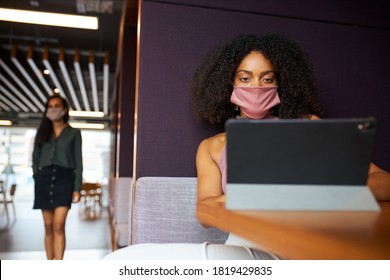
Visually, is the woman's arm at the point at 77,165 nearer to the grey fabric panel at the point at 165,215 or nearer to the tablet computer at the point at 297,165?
the grey fabric panel at the point at 165,215

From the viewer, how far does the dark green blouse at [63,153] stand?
311 centimetres

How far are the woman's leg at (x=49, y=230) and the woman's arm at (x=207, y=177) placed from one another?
216cm

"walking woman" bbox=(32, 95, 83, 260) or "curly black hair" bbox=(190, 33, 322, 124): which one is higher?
"curly black hair" bbox=(190, 33, 322, 124)

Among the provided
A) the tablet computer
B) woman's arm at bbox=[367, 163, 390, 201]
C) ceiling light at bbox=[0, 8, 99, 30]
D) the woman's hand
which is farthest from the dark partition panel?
ceiling light at bbox=[0, 8, 99, 30]

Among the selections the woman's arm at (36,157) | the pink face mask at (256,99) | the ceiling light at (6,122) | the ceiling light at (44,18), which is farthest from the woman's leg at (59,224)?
the ceiling light at (6,122)

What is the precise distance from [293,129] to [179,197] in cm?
117

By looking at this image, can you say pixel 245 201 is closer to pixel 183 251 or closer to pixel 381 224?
pixel 381 224

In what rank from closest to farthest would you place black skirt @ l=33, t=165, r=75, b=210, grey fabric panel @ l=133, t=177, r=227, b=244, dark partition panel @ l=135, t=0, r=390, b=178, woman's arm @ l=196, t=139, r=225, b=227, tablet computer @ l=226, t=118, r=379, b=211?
tablet computer @ l=226, t=118, r=379, b=211 → woman's arm @ l=196, t=139, r=225, b=227 → grey fabric panel @ l=133, t=177, r=227, b=244 → dark partition panel @ l=135, t=0, r=390, b=178 → black skirt @ l=33, t=165, r=75, b=210

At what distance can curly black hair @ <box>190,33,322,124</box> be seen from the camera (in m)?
1.66

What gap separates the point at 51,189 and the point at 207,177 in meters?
2.11

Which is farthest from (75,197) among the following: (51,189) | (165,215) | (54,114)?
(165,215)

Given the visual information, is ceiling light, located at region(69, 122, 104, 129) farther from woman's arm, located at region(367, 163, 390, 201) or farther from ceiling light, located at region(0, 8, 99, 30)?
woman's arm, located at region(367, 163, 390, 201)

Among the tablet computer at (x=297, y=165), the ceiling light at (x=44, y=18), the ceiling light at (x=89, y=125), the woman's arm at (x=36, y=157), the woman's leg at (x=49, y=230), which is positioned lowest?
the woman's leg at (x=49, y=230)

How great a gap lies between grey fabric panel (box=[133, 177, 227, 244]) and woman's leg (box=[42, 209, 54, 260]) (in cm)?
166
